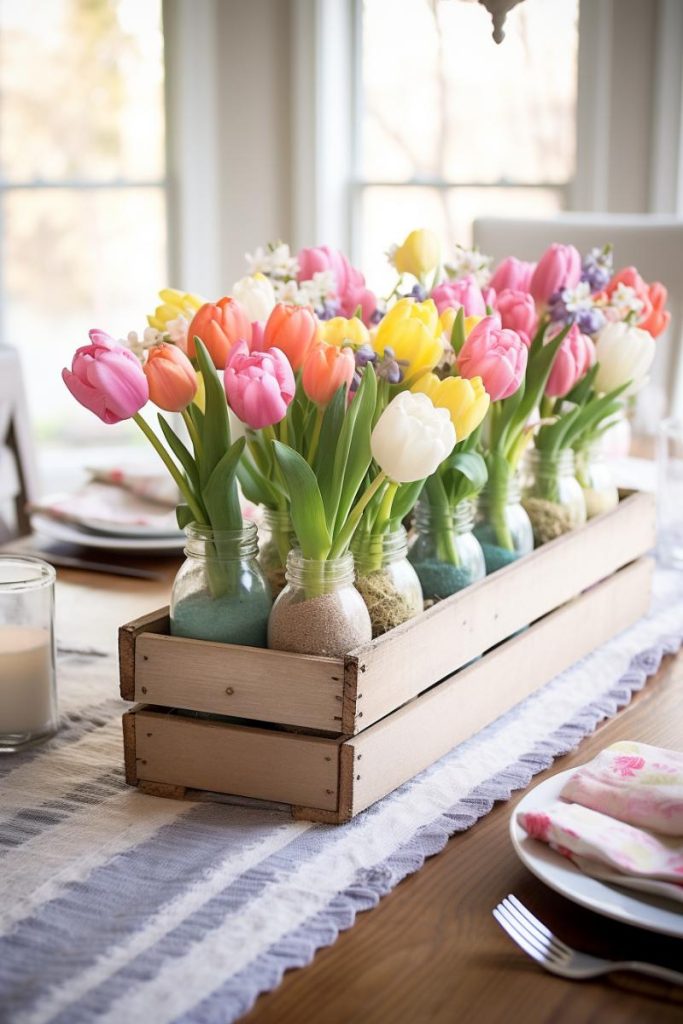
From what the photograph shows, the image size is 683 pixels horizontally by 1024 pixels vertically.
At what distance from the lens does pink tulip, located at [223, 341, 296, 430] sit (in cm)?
92

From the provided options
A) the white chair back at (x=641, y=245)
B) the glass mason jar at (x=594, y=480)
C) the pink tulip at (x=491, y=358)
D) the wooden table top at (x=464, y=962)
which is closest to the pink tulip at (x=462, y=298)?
the pink tulip at (x=491, y=358)

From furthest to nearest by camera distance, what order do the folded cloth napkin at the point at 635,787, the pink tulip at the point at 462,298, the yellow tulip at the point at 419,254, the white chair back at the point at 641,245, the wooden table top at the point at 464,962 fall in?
the white chair back at the point at 641,245 → the yellow tulip at the point at 419,254 → the pink tulip at the point at 462,298 → the folded cloth napkin at the point at 635,787 → the wooden table top at the point at 464,962

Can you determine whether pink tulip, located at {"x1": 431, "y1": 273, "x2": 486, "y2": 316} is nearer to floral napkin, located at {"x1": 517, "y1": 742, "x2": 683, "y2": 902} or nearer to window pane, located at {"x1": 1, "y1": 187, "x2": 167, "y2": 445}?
floral napkin, located at {"x1": 517, "y1": 742, "x2": 683, "y2": 902}

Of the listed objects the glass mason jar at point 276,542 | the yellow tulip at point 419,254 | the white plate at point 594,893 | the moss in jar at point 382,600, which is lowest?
the white plate at point 594,893

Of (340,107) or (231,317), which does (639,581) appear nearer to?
(231,317)

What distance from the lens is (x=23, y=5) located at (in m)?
3.43

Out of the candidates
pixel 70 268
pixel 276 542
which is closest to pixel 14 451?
pixel 276 542

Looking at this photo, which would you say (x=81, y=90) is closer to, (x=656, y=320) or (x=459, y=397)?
(x=656, y=320)

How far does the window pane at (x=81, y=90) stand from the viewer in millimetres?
3451

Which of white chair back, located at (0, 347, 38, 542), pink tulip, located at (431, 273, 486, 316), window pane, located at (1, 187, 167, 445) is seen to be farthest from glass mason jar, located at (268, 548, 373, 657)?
window pane, located at (1, 187, 167, 445)

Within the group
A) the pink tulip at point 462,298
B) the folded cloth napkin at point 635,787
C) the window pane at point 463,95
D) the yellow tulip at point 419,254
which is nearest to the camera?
the folded cloth napkin at point 635,787

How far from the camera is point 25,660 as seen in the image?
1128mm

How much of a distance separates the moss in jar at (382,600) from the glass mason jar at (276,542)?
9 centimetres

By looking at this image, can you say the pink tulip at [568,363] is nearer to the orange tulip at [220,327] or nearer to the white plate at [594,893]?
the orange tulip at [220,327]
